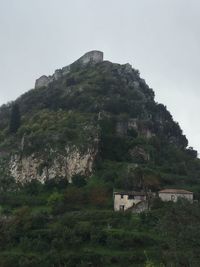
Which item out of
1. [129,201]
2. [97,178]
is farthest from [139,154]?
[129,201]

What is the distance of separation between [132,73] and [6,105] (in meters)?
30.0

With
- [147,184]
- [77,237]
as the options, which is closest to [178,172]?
[147,184]

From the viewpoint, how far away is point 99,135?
9531 cm

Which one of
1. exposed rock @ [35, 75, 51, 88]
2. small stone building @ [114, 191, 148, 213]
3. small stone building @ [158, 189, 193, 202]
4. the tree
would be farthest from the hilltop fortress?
small stone building @ [114, 191, 148, 213]

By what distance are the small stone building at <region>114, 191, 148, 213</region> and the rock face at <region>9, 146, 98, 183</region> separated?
10.5 metres

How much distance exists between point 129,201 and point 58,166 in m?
14.2

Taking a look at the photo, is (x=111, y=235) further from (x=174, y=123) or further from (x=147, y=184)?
(x=174, y=123)

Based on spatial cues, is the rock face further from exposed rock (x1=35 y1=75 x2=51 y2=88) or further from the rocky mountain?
exposed rock (x1=35 y1=75 x2=51 y2=88)

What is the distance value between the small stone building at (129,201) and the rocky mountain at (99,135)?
452cm

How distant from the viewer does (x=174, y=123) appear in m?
121

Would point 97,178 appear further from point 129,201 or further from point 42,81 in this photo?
point 42,81

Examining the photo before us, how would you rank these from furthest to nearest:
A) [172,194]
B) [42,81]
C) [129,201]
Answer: [42,81] → [172,194] → [129,201]

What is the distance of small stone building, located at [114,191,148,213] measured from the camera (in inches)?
3110

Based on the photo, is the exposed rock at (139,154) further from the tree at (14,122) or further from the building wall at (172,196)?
the tree at (14,122)
